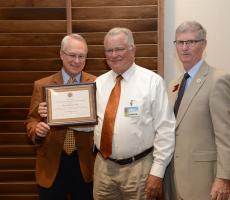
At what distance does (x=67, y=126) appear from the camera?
6.96 ft

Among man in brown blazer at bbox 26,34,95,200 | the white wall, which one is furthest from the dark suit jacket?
the white wall

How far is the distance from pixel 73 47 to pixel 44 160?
72cm

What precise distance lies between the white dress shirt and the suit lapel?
0.08 metres

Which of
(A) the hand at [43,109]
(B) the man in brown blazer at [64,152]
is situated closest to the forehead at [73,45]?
(B) the man in brown blazer at [64,152]

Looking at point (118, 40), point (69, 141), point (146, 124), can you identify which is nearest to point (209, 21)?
point (118, 40)

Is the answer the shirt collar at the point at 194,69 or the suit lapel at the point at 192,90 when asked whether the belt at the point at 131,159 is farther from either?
the shirt collar at the point at 194,69

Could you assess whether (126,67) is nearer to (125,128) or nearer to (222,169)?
(125,128)

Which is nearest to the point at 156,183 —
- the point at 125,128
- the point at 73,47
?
the point at 125,128

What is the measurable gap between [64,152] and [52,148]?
79 millimetres

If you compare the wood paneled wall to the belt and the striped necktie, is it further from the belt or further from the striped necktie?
the belt

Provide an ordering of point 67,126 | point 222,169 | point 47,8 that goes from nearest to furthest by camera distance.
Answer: point 222,169 < point 67,126 < point 47,8

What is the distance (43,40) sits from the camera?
3.15m

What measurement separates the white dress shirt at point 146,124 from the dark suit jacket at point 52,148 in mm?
294

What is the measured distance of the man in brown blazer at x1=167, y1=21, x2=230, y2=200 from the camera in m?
1.83
